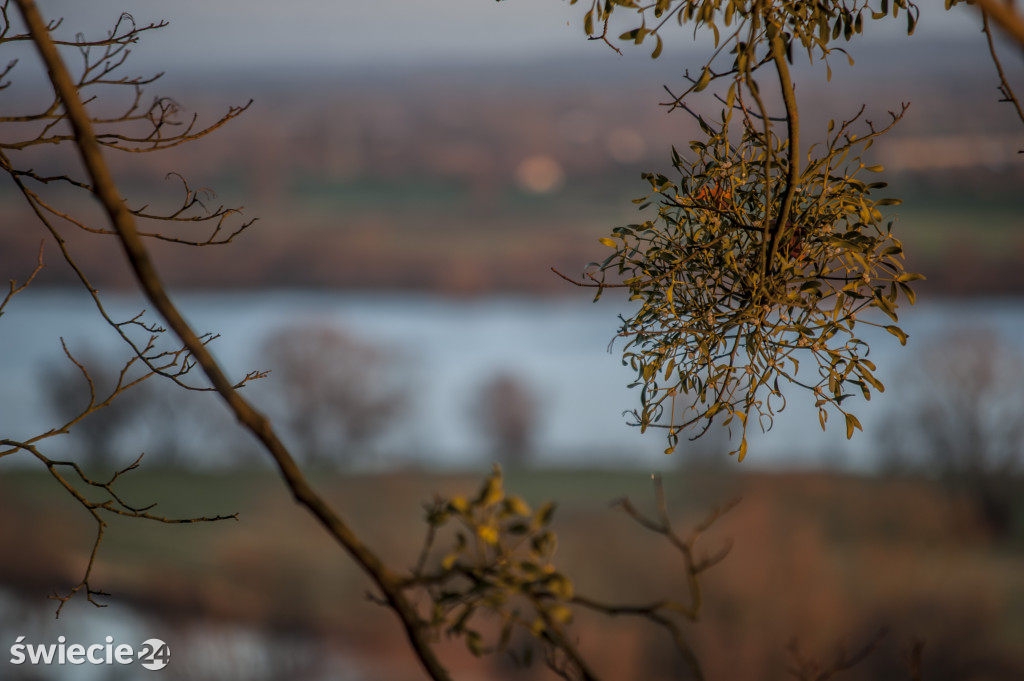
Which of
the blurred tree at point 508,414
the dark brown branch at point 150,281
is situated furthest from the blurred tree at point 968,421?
the dark brown branch at point 150,281

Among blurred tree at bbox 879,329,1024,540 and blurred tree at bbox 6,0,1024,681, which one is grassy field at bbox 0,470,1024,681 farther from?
blurred tree at bbox 6,0,1024,681

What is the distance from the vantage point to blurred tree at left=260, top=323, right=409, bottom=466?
4.32 m

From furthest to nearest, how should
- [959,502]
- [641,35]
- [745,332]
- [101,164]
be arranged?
[959,502] → [745,332] → [641,35] → [101,164]

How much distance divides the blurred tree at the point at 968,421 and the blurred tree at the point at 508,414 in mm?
1711

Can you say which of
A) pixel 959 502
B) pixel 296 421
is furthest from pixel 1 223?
pixel 959 502

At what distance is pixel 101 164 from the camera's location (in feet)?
1.24

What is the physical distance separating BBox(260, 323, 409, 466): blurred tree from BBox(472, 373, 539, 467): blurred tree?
42cm

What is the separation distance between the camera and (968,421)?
400 centimetres

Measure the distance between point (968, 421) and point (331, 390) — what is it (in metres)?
3.05

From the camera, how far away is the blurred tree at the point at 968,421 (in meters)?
3.87

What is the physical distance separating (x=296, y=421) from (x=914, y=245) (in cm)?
307

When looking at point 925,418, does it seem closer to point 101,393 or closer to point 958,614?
point 958,614

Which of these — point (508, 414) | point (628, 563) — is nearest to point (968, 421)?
point (628, 563)

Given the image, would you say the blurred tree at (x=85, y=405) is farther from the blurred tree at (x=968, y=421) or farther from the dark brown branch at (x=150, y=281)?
the dark brown branch at (x=150, y=281)
